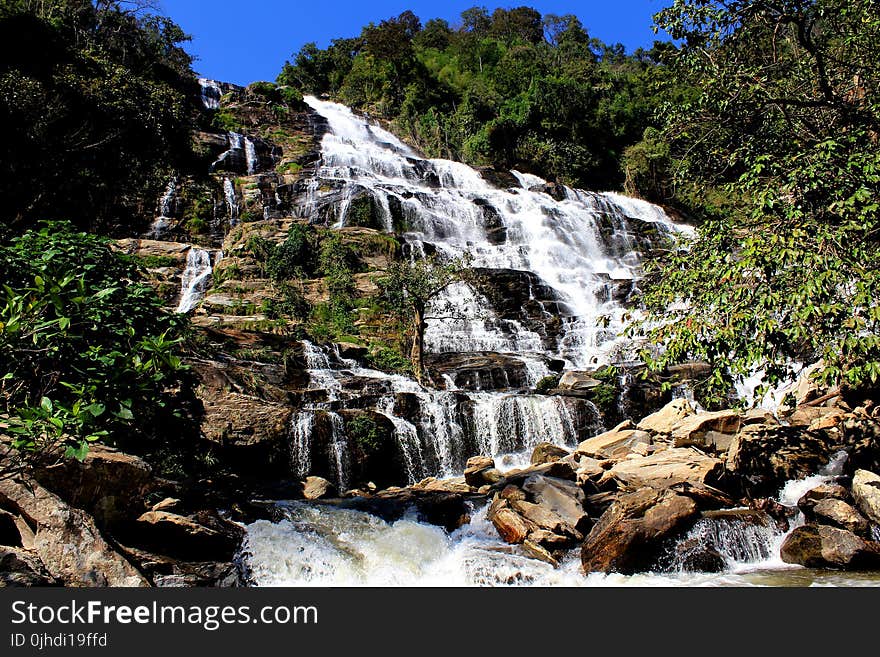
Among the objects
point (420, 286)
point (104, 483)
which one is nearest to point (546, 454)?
point (420, 286)

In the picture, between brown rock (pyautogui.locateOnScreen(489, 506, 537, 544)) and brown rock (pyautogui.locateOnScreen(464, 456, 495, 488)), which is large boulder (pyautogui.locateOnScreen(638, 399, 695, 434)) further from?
brown rock (pyautogui.locateOnScreen(489, 506, 537, 544))

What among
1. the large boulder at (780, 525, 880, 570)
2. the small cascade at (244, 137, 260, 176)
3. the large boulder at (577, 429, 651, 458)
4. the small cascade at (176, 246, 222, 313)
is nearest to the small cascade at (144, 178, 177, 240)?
the small cascade at (176, 246, 222, 313)

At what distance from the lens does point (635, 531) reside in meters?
7.37

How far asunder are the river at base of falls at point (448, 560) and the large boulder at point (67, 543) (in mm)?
1908

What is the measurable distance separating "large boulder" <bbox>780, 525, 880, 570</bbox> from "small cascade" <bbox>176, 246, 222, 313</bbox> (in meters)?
20.8

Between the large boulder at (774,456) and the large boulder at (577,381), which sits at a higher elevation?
the large boulder at (577,381)

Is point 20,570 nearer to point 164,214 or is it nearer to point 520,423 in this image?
point 520,423

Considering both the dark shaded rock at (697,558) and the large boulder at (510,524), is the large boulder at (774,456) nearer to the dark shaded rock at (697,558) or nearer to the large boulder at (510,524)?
the dark shaded rock at (697,558)

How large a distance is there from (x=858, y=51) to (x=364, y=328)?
654 inches

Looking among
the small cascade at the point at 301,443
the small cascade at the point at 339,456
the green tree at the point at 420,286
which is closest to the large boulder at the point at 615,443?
the small cascade at the point at 339,456

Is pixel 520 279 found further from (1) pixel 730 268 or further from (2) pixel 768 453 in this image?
(1) pixel 730 268

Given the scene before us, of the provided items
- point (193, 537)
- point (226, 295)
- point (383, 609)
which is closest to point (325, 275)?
point (226, 295)

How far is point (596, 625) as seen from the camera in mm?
4371

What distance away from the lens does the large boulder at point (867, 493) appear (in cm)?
763
